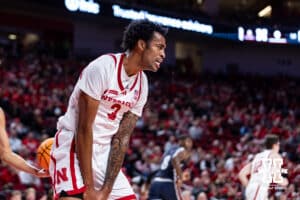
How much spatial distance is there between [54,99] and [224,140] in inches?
214

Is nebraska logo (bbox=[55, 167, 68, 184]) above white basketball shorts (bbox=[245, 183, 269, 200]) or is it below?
above

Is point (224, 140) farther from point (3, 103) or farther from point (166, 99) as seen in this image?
point (3, 103)

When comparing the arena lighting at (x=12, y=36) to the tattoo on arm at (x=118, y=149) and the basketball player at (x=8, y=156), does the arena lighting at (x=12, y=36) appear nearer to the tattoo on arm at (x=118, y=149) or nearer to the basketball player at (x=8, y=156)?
the basketball player at (x=8, y=156)

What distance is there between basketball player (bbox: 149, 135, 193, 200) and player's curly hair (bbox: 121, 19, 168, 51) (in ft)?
17.5

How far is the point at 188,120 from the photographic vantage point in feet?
62.4

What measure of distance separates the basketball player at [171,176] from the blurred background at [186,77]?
1.40 meters

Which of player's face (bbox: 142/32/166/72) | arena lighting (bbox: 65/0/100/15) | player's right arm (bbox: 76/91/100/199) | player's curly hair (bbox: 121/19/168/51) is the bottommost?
player's right arm (bbox: 76/91/100/199)

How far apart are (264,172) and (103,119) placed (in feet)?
13.0


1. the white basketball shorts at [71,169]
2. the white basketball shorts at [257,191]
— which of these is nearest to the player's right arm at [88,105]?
the white basketball shorts at [71,169]

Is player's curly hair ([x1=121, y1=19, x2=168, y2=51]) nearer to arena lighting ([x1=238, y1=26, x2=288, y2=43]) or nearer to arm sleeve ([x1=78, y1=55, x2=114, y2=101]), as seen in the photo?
arm sleeve ([x1=78, y1=55, x2=114, y2=101])

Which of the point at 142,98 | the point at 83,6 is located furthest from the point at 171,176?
the point at 83,6

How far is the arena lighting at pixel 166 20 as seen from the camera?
2079 centimetres

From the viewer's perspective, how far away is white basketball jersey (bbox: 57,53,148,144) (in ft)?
12.0

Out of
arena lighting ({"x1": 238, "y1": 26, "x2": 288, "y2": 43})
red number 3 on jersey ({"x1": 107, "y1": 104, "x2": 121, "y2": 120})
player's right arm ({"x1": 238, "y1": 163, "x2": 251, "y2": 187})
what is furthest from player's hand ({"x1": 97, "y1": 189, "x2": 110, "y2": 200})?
arena lighting ({"x1": 238, "y1": 26, "x2": 288, "y2": 43})
